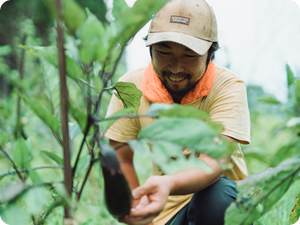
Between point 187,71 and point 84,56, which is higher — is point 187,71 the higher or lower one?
the lower one

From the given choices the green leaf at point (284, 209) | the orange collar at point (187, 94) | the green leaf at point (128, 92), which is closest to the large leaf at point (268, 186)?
the green leaf at point (128, 92)

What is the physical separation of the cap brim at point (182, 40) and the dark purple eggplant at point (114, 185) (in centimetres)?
55

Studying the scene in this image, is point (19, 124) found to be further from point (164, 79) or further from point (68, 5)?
point (68, 5)

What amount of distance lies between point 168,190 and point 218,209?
0.39 m

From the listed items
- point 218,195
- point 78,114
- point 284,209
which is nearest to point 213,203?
point 218,195

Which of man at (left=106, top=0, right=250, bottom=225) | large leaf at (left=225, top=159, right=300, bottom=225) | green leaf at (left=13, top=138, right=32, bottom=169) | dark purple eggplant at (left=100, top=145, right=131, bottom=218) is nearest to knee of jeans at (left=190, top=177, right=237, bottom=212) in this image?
man at (left=106, top=0, right=250, bottom=225)

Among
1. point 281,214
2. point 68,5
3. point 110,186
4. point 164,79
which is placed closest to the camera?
point 68,5

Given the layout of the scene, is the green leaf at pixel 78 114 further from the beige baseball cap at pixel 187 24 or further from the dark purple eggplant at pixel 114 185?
the beige baseball cap at pixel 187 24

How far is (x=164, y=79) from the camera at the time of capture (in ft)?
3.58

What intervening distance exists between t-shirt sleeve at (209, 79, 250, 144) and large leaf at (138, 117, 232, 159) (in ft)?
1.87

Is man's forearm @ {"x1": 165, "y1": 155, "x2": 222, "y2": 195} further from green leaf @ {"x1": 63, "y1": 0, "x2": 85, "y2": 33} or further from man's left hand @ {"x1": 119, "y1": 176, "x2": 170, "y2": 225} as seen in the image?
green leaf @ {"x1": 63, "y1": 0, "x2": 85, "y2": 33}

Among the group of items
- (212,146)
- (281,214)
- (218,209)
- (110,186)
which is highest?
(212,146)

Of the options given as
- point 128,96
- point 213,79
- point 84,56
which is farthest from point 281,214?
point 84,56

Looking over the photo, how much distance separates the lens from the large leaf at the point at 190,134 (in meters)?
0.41
